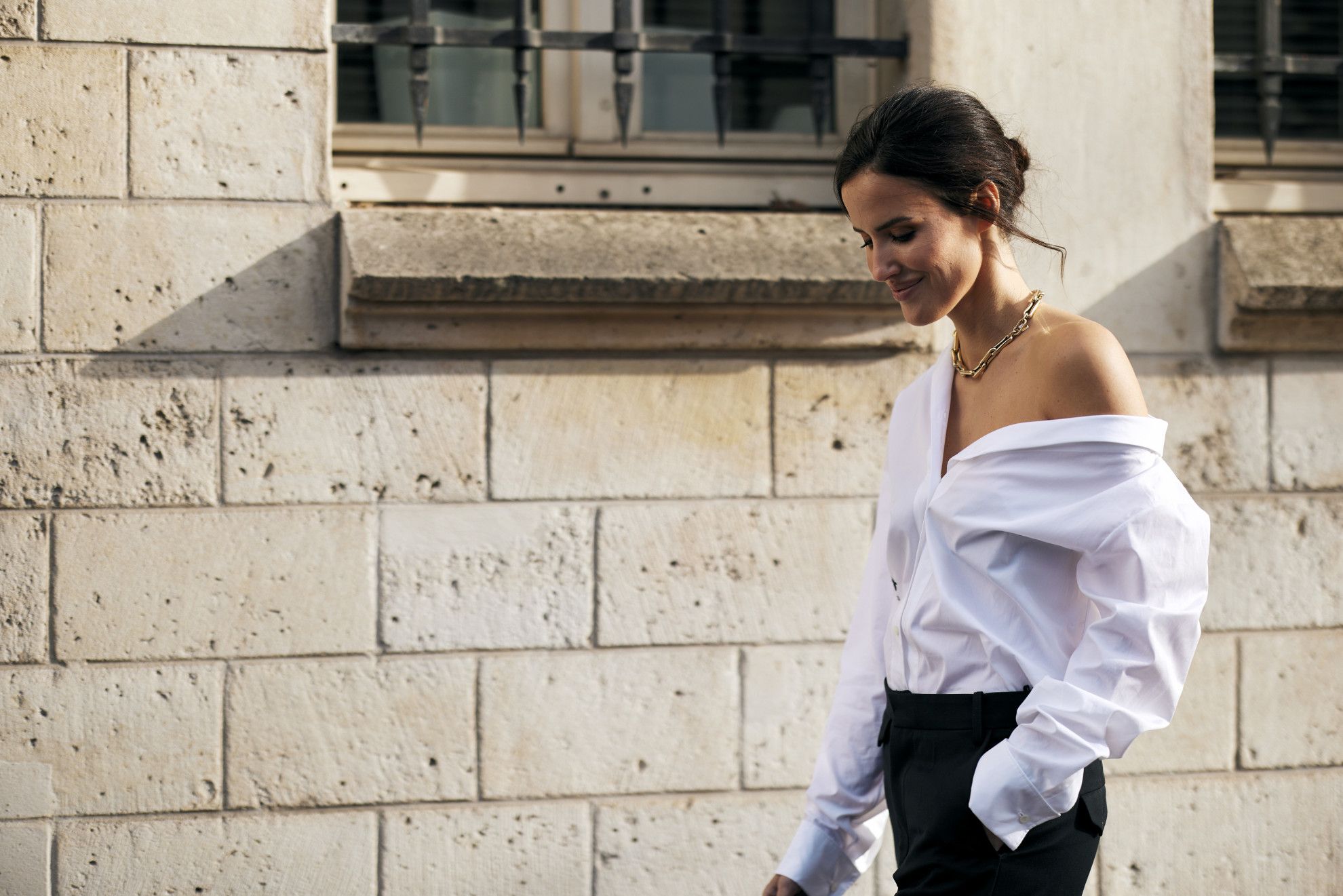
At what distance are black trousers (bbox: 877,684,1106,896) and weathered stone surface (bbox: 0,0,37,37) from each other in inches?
106

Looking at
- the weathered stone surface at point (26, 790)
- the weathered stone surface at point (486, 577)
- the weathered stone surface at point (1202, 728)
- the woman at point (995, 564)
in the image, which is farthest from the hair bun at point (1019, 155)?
the weathered stone surface at point (26, 790)

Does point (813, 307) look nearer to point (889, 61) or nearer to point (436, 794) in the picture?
point (889, 61)

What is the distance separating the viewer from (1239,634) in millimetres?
3438

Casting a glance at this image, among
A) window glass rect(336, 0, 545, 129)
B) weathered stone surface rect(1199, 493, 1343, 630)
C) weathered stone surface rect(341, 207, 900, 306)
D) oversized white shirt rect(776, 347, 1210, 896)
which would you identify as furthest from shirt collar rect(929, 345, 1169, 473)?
window glass rect(336, 0, 545, 129)

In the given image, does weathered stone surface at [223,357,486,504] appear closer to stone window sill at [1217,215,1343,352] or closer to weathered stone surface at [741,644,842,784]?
weathered stone surface at [741,644,842,784]

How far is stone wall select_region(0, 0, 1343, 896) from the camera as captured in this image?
301 centimetres

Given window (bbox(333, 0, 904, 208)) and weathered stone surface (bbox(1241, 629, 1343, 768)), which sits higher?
window (bbox(333, 0, 904, 208))

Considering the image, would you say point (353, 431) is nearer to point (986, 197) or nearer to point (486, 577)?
point (486, 577)

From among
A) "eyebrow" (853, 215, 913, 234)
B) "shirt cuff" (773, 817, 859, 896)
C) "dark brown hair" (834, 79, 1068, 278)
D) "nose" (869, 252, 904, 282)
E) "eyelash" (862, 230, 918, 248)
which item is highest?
"dark brown hair" (834, 79, 1068, 278)

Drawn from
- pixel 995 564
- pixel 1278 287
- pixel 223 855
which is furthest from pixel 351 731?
pixel 1278 287

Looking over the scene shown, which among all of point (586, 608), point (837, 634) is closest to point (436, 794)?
point (586, 608)

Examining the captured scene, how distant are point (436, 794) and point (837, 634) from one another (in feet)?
3.74

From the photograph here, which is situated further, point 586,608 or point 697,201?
point 697,201

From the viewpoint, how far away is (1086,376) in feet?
5.51
